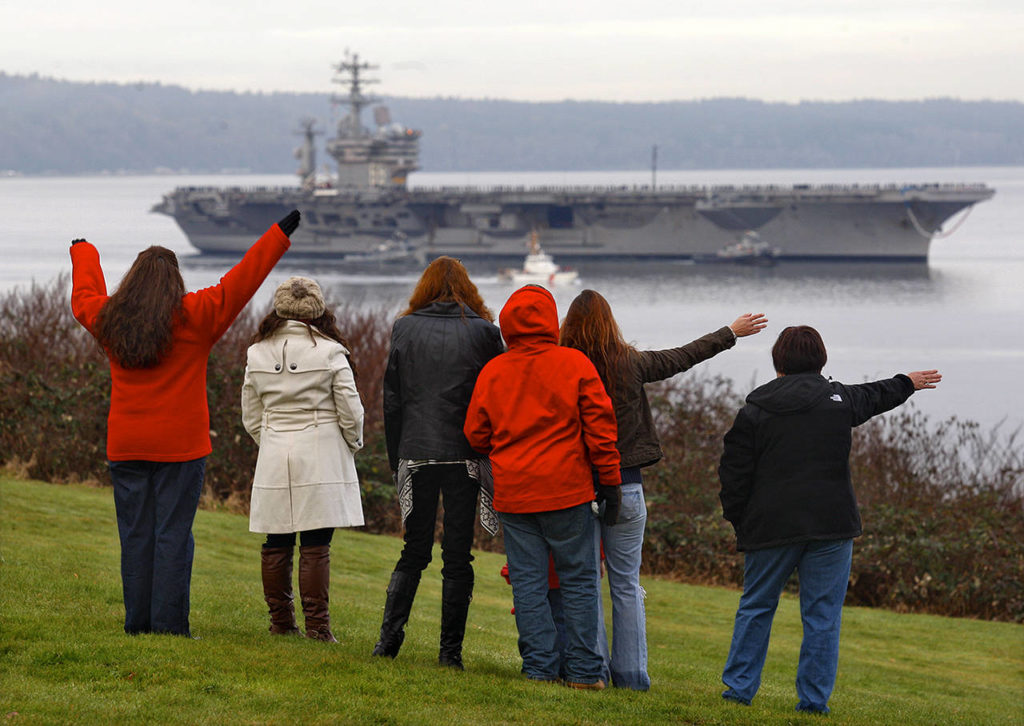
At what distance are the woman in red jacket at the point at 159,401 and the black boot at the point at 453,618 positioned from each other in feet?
3.78

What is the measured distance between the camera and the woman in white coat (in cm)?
545

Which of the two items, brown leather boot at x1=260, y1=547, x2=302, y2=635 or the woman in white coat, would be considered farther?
brown leather boot at x1=260, y1=547, x2=302, y2=635

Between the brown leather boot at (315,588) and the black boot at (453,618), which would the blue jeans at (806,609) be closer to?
the black boot at (453,618)

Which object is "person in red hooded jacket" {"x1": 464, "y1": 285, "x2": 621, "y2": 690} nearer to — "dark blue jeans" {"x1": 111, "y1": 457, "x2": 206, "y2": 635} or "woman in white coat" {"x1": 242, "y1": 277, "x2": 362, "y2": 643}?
"woman in white coat" {"x1": 242, "y1": 277, "x2": 362, "y2": 643}

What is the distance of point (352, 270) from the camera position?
6831 cm

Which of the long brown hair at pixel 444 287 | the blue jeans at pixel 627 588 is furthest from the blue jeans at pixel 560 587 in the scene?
the long brown hair at pixel 444 287

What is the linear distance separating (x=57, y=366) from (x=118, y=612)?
9.95m

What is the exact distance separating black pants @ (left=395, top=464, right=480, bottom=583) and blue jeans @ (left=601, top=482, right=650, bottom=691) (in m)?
0.59

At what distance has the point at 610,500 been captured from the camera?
16.7 ft

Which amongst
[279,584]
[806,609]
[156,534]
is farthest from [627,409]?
[156,534]

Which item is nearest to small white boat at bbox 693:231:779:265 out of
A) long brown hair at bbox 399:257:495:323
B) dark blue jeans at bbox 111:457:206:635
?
long brown hair at bbox 399:257:495:323

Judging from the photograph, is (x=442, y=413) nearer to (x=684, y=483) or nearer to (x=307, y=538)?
(x=307, y=538)

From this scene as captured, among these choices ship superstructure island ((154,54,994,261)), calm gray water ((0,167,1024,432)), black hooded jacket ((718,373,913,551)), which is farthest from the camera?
ship superstructure island ((154,54,994,261))

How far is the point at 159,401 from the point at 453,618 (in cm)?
159
